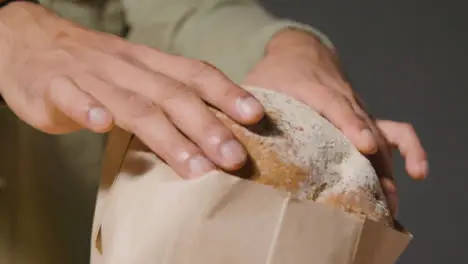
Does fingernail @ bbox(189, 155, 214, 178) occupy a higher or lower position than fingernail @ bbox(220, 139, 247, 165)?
lower

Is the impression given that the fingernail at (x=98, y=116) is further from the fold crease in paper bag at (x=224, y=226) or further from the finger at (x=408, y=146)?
the finger at (x=408, y=146)

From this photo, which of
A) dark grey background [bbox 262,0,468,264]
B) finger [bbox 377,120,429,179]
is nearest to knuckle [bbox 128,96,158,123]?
finger [bbox 377,120,429,179]

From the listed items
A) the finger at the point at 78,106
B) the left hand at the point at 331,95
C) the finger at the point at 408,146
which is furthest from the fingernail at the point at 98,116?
the finger at the point at 408,146

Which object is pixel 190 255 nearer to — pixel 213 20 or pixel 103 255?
pixel 103 255

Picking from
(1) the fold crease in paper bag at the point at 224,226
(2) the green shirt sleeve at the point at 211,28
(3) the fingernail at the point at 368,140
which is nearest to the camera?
(1) the fold crease in paper bag at the point at 224,226

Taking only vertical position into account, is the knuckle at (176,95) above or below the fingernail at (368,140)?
above

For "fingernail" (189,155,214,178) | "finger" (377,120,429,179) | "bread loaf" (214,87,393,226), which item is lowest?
"finger" (377,120,429,179)

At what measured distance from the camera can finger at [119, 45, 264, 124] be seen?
520mm

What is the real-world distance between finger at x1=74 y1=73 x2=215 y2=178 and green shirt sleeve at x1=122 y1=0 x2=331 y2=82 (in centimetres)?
30

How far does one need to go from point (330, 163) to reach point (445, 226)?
0.98 meters

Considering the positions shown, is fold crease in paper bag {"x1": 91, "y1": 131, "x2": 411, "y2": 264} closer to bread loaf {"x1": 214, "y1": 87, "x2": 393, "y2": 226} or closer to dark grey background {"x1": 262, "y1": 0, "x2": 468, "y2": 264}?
bread loaf {"x1": 214, "y1": 87, "x2": 393, "y2": 226}

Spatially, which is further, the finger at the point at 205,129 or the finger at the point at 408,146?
the finger at the point at 408,146

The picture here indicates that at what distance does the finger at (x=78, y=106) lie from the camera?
0.49 metres

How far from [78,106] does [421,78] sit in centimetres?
103
